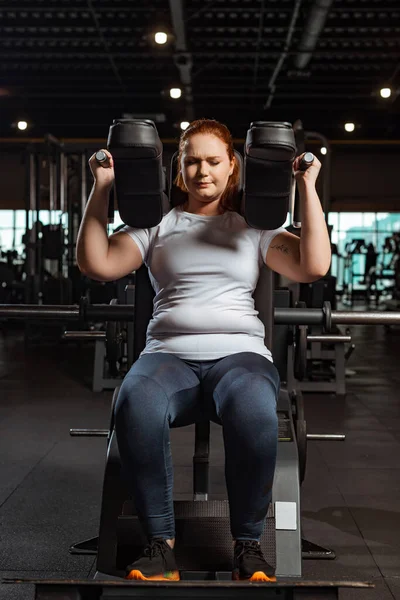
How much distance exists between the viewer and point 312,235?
1551 mm

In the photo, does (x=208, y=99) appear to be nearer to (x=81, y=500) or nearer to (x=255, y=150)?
(x=81, y=500)

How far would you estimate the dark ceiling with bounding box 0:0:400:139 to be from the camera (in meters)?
7.59

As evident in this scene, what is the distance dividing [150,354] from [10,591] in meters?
0.68

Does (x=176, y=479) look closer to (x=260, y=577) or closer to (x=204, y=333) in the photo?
(x=204, y=333)

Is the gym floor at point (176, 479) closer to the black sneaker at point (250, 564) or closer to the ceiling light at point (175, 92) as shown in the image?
the black sneaker at point (250, 564)

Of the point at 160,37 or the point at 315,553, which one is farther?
the point at 160,37

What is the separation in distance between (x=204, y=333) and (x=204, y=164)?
35cm

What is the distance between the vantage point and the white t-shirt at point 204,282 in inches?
63.2

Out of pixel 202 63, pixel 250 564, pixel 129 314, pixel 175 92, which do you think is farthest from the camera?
pixel 202 63

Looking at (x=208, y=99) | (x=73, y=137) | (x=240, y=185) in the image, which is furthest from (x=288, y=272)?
(x=73, y=137)

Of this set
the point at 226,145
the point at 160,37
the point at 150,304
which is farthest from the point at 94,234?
the point at 160,37

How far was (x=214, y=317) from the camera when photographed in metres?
1.60

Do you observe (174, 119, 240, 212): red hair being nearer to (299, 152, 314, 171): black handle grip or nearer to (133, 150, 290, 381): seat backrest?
(133, 150, 290, 381): seat backrest

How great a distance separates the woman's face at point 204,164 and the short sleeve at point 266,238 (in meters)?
0.13
